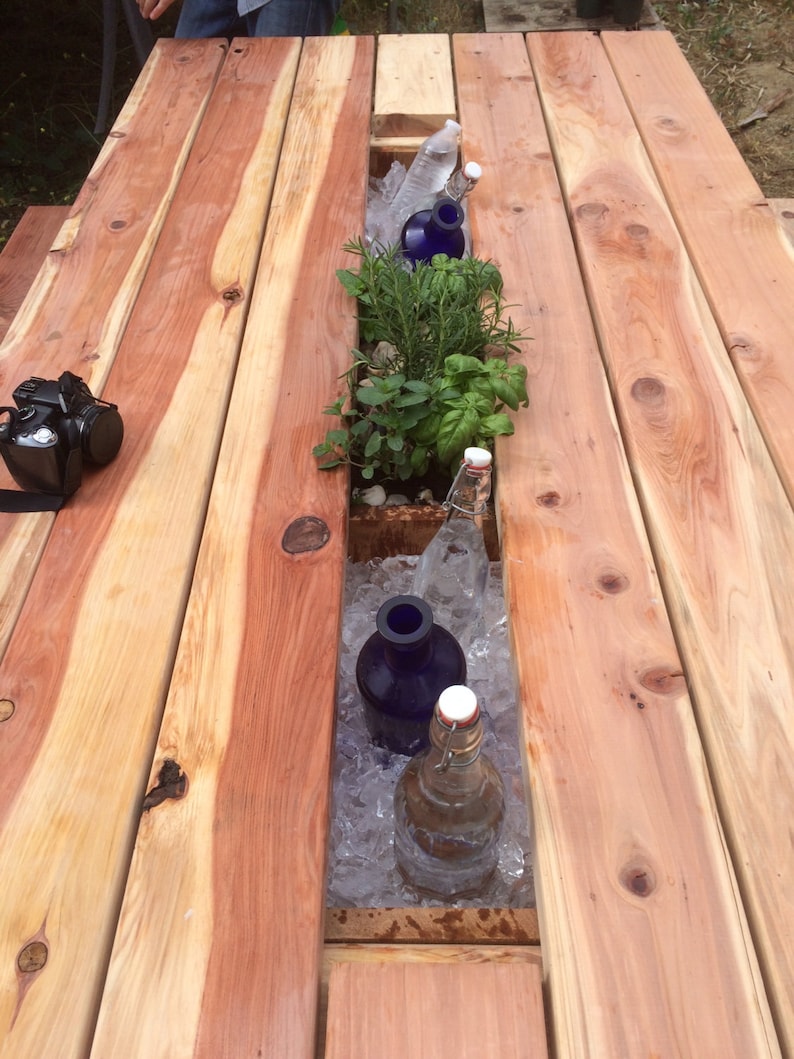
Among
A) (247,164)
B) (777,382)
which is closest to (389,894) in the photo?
(777,382)

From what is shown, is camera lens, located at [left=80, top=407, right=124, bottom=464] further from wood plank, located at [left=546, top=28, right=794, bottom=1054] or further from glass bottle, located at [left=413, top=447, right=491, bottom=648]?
wood plank, located at [left=546, top=28, right=794, bottom=1054]

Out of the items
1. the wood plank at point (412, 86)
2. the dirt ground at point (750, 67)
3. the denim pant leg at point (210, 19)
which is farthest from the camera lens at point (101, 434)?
the dirt ground at point (750, 67)

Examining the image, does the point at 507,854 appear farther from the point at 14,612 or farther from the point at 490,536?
the point at 14,612

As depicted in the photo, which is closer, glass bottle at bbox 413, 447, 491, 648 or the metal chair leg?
glass bottle at bbox 413, 447, 491, 648

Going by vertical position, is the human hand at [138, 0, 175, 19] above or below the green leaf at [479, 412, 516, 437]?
above

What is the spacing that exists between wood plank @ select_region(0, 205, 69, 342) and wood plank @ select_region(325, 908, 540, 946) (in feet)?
5.11

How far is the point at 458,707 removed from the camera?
0.79 m

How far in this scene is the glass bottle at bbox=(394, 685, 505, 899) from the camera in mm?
871

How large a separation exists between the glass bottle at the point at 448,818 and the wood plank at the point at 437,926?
0.09 m

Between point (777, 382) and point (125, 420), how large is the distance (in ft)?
3.20

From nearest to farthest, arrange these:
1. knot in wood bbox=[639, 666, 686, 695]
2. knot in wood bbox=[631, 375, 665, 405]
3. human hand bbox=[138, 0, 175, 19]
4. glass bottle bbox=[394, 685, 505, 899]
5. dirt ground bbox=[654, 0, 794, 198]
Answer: glass bottle bbox=[394, 685, 505, 899] → knot in wood bbox=[639, 666, 686, 695] → knot in wood bbox=[631, 375, 665, 405] → human hand bbox=[138, 0, 175, 19] → dirt ground bbox=[654, 0, 794, 198]

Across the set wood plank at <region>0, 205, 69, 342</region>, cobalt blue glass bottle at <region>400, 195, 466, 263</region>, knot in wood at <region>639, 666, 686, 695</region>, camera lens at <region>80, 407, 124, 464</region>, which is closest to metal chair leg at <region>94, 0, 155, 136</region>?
wood plank at <region>0, 205, 69, 342</region>

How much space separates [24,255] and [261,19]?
1088 mm

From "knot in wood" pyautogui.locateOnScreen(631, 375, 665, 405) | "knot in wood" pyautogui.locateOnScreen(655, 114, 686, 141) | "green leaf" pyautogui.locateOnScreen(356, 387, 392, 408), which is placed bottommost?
"knot in wood" pyautogui.locateOnScreen(631, 375, 665, 405)
